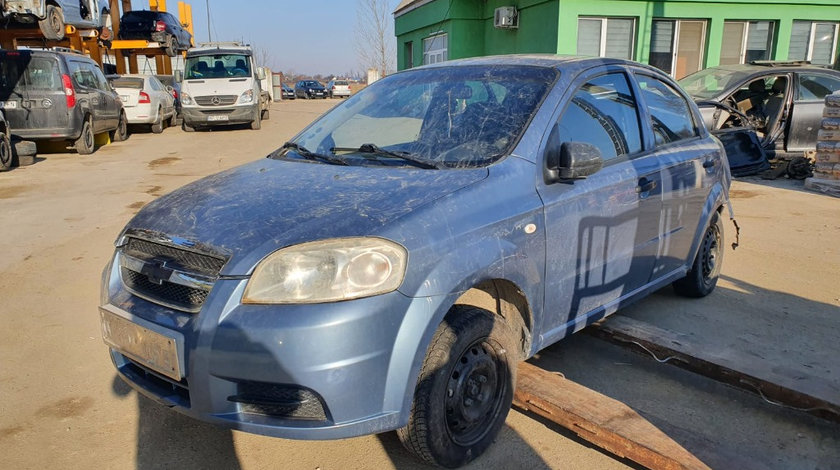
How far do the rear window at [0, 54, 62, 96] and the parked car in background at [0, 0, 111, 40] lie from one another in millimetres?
2717

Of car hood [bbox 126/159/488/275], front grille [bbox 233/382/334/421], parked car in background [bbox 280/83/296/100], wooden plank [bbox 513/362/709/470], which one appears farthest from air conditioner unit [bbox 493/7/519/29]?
parked car in background [bbox 280/83/296/100]

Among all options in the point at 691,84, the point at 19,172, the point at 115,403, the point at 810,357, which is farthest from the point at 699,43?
the point at 115,403

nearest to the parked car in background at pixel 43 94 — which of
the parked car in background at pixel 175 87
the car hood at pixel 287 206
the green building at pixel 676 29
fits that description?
the green building at pixel 676 29

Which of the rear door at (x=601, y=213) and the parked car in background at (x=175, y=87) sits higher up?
the parked car in background at (x=175, y=87)

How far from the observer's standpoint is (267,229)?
243cm

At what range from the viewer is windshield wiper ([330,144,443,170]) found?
3012 mm

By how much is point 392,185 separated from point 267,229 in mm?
604

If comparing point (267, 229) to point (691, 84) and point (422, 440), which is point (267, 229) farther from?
point (691, 84)

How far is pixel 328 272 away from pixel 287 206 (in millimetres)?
468

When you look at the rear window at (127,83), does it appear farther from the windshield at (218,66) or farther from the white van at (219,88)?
the windshield at (218,66)

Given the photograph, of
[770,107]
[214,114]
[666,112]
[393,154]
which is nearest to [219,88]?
[214,114]

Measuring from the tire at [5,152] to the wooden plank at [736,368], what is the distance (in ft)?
35.1

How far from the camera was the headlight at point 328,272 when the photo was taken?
227 cm

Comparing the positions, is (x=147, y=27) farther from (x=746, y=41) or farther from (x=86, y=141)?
(x=746, y=41)
